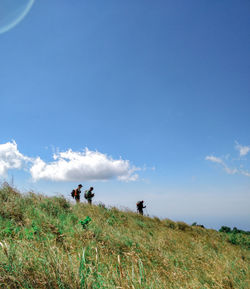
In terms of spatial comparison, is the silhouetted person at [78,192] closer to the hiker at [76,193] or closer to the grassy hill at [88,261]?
the hiker at [76,193]

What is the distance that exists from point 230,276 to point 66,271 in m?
2.76

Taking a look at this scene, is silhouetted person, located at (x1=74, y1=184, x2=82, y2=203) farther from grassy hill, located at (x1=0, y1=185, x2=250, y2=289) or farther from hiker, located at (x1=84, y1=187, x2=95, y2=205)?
grassy hill, located at (x1=0, y1=185, x2=250, y2=289)

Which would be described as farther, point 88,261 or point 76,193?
point 76,193

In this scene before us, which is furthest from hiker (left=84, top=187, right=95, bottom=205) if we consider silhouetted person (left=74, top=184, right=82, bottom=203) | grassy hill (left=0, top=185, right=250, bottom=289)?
grassy hill (left=0, top=185, right=250, bottom=289)

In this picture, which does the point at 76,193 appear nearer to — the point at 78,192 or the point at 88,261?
the point at 78,192

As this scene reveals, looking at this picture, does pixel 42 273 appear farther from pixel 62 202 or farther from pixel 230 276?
pixel 62 202

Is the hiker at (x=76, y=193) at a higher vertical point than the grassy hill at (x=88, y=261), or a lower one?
higher

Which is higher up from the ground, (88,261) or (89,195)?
(89,195)

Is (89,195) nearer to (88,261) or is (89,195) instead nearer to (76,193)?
(76,193)

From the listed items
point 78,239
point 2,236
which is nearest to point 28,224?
point 2,236

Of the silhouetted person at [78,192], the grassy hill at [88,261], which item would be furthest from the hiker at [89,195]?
the grassy hill at [88,261]

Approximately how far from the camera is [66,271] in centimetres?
188

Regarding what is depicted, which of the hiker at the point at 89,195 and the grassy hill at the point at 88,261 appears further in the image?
the hiker at the point at 89,195

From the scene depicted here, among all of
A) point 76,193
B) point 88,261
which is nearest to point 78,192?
point 76,193
